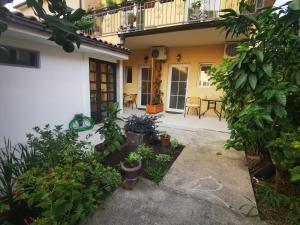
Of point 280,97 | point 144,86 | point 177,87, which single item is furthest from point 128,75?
point 280,97

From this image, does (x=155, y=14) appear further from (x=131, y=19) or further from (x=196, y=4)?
(x=196, y=4)

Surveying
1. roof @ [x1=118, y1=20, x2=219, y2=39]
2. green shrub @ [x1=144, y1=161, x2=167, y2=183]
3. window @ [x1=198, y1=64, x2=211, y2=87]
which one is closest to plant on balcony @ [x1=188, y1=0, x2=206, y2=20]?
roof @ [x1=118, y1=20, x2=219, y2=39]

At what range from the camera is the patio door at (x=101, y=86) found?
5.09 metres

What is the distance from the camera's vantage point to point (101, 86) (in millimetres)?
5395

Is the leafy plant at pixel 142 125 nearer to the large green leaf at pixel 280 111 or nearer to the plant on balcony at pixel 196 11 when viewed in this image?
the large green leaf at pixel 280 111

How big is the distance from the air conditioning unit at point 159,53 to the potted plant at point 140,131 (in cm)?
381

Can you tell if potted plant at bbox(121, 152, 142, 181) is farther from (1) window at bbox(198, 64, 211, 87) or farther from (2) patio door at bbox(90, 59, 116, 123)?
(1) window at bbox(198, 64, 211, 87)

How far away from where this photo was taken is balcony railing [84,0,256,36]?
5207mm

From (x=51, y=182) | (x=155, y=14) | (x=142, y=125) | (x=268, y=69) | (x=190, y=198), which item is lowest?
(x=190, y=198)

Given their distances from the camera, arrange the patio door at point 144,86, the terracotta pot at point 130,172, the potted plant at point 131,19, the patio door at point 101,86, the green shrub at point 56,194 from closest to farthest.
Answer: the green shrub at point 56,194 → the terracotta pot at point 130,172 → the patio door at point 101,86 → the potted plant at point 131,19 → the patio door at point 144,86

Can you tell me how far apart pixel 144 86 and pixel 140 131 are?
4.48 meters

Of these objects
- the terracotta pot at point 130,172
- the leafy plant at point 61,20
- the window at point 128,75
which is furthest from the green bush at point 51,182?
the window at point 128,75

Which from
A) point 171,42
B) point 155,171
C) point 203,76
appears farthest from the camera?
point 203,76

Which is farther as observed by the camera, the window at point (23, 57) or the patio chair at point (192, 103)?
the patio chair at point (192, 103)
